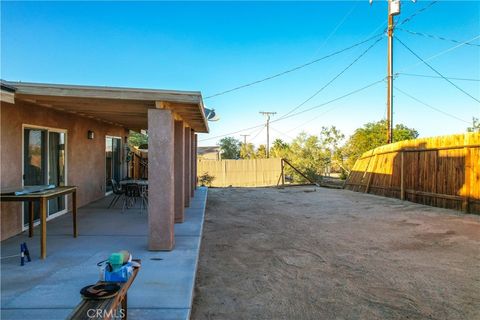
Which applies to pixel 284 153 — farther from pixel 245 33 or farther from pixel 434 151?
pixel 434 151

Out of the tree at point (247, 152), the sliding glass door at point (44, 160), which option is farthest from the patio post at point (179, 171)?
the tree at point (247, 152)

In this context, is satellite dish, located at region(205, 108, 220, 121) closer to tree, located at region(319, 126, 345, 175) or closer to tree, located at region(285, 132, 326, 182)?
tree, located at region(285, 132, 326, 182)

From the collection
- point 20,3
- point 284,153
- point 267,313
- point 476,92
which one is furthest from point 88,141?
point 284,153

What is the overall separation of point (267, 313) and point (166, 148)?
245 cm

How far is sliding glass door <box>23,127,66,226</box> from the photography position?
5488mm

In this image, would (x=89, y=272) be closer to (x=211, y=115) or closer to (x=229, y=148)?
(x=211, y=115)

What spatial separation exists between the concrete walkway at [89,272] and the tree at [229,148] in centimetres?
3570

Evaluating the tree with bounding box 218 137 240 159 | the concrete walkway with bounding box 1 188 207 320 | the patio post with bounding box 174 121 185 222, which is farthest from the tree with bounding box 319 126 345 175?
the concrete walkway with bounding box 1 188 207 320

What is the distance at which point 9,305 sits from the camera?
277 centimetres

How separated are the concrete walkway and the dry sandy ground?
304mm

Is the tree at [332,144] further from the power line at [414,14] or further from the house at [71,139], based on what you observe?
the house at [71,139]

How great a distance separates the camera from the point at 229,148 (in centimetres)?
4209

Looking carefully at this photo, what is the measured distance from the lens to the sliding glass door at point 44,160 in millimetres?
5488

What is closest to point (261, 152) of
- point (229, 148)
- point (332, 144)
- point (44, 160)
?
point (229, 148)
